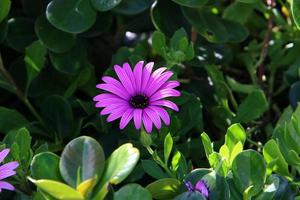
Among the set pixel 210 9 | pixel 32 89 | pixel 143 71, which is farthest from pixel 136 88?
pixel 210 9

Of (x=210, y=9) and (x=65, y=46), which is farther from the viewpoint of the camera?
(x=210, y=9)

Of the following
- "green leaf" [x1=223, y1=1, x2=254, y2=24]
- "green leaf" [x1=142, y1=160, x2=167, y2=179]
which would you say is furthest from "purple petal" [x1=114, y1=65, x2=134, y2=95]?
"green leaf" [x1=223, y1=1, x2=254, y2=24]

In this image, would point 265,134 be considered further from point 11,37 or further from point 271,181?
point 11,37

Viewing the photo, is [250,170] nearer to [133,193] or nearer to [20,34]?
[133,193]

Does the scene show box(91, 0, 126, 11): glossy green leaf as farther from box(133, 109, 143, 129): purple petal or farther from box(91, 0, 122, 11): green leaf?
box(133, 109, 143, 129): purple petal

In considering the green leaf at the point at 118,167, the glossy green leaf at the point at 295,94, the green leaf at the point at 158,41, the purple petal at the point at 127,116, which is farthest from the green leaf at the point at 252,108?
the green leaf at the point at 118,167

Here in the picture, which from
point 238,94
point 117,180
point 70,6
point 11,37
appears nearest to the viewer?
point 117,180

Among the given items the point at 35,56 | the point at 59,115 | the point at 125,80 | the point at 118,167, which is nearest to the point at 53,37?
the point at 35,56
